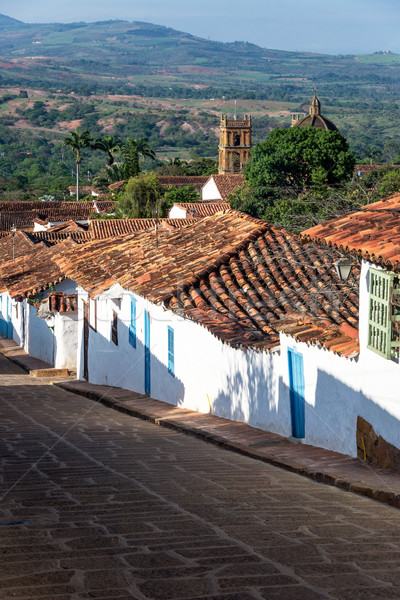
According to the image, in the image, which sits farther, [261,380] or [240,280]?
[240,280]

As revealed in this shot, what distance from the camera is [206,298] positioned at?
49.3 feet

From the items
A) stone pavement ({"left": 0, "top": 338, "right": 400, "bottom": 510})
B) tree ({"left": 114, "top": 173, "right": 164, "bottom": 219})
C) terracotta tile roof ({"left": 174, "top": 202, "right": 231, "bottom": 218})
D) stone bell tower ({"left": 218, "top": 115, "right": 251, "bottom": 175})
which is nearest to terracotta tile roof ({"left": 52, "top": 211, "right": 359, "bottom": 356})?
stone pavement ({"left": 0, "top": 338, "right": 400, "bottom": 510})

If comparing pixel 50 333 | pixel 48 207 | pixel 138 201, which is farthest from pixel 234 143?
pixel 50 333

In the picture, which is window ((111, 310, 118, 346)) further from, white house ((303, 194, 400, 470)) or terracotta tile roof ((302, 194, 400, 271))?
white house ((303, 194, 400, 470))

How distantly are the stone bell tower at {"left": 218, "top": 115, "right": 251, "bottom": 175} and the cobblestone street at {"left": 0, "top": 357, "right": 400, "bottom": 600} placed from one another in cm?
11326

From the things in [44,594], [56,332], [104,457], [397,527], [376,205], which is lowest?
[56,332]

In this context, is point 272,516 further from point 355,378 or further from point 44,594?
point 355,378

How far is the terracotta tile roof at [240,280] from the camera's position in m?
12.6

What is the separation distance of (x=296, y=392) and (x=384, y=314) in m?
2.51

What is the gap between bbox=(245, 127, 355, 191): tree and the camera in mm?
56375

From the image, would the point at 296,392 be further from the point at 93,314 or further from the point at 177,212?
the point at 177,212

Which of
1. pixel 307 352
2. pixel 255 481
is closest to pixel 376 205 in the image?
pixel 307 352

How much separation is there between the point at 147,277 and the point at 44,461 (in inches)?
318

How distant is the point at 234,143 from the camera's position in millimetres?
124625
